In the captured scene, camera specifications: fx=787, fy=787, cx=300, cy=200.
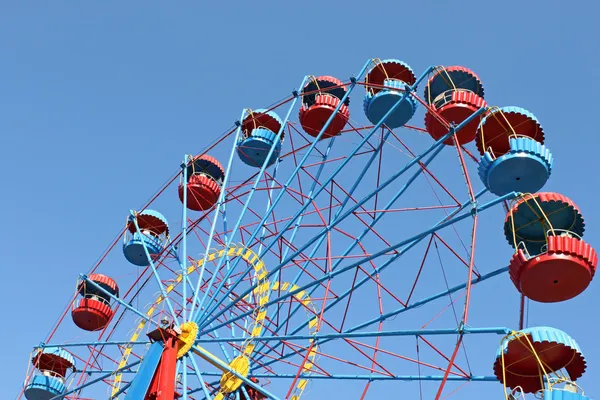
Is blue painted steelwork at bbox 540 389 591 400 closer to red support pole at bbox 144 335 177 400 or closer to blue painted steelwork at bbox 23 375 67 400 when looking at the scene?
red support pole at bbox 144 335 177 400

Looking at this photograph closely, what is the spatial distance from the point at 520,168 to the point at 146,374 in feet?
27.4

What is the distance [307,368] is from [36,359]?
8.43 m

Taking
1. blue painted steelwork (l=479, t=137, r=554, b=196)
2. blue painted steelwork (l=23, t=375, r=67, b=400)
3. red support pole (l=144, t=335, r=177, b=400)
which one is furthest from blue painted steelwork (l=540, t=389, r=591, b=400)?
blue painted steelwork (l=23, t=375, r=67, b=400)

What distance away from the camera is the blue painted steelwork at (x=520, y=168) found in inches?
616

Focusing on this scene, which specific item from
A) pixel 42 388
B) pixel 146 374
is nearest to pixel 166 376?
pixel 146 374

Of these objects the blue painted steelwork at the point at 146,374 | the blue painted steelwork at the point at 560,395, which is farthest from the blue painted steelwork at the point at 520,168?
the blue painted steelwork at the point at 146,374

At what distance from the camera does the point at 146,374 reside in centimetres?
1504

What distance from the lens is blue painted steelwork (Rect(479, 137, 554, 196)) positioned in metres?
15.7

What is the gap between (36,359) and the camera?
21578mm

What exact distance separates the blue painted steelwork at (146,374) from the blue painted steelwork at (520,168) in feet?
24.4

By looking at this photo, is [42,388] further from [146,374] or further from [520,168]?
[520,168]

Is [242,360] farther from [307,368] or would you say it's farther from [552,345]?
[552,345]

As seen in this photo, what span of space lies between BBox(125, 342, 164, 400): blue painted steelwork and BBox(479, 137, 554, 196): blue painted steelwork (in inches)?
292

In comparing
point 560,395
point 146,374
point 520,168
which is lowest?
point 146,374
